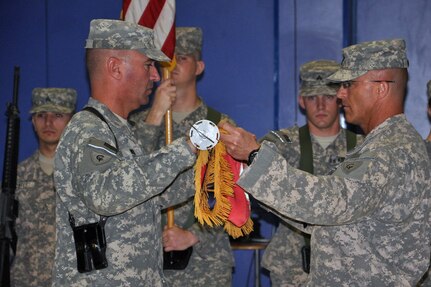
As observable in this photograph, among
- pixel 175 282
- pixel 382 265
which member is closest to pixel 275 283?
pixel 175 282

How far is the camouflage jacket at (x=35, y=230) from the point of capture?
4953 mm

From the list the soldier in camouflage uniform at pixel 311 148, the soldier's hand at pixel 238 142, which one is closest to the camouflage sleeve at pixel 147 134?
the soldier in camouflage uniform at pixel 311 148

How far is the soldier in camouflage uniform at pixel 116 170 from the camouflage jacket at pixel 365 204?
44 centimetres

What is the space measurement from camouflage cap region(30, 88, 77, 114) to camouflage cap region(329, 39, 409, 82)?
2.63 meters

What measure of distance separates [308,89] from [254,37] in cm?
109

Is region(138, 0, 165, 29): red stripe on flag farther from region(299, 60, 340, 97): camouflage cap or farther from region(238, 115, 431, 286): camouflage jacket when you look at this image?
region(238, 115, 431, 286): camouflage jacket

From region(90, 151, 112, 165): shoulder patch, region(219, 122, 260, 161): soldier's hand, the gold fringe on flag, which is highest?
region(219, 122, 260, 161): soldier's hand

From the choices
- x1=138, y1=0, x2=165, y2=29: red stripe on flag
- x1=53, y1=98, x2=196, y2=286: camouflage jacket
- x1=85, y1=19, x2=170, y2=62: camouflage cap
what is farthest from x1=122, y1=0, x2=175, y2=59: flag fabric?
x1=53, y1=98, x2=196, y2=286: camouflage jacket

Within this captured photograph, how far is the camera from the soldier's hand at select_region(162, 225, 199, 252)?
409 centimetres

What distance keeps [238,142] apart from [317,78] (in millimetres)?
2064

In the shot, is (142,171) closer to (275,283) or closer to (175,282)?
(175,282)

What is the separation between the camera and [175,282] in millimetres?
4316

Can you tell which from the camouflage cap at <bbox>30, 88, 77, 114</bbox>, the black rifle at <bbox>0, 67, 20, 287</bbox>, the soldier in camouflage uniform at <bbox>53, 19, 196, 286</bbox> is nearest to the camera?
the soldier in camouflage uniform at <bbox>53, 19, 196, 286</bbox>

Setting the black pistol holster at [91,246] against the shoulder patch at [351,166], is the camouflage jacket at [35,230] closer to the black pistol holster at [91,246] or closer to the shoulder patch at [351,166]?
the black pistol holster at [91,246]
